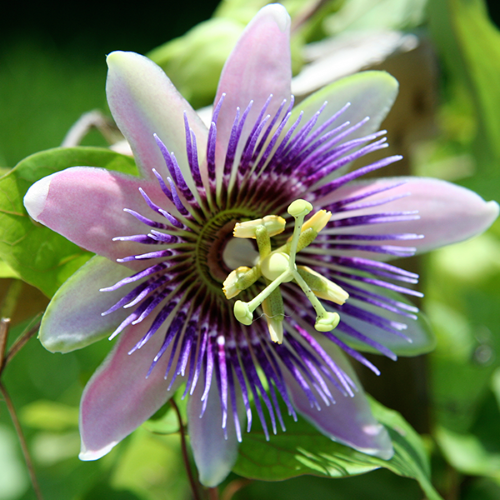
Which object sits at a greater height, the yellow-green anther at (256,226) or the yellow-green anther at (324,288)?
the yellow-green anther at (256,226)

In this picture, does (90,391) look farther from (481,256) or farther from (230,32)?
(481,256)

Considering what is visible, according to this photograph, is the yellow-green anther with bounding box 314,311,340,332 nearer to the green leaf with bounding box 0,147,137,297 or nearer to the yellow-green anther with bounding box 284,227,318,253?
the yellow-green anther with bounding box 284,227,318,253

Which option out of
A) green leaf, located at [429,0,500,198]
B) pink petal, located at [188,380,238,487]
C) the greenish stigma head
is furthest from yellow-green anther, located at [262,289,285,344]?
green leaf, located at [429,0,500,198]

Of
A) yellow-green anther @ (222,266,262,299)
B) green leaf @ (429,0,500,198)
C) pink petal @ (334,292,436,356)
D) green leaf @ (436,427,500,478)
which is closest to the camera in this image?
yellow-green anther @ (222,266,262,299)

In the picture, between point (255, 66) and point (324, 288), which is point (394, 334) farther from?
point (255, 66)

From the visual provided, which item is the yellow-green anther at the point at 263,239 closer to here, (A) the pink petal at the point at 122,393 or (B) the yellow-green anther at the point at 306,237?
(B) the yellow-green anther at the point at 306,237

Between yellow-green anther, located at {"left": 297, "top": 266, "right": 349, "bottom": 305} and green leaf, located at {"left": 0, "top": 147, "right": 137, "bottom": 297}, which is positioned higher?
green leaf, located at {"left": 0, "top": 147, "right": 137, "bottom": 297}

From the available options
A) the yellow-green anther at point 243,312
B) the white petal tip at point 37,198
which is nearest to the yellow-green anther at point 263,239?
the yellow-green anther at point 243,312

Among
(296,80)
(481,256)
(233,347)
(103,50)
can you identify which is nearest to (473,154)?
(481,256)
